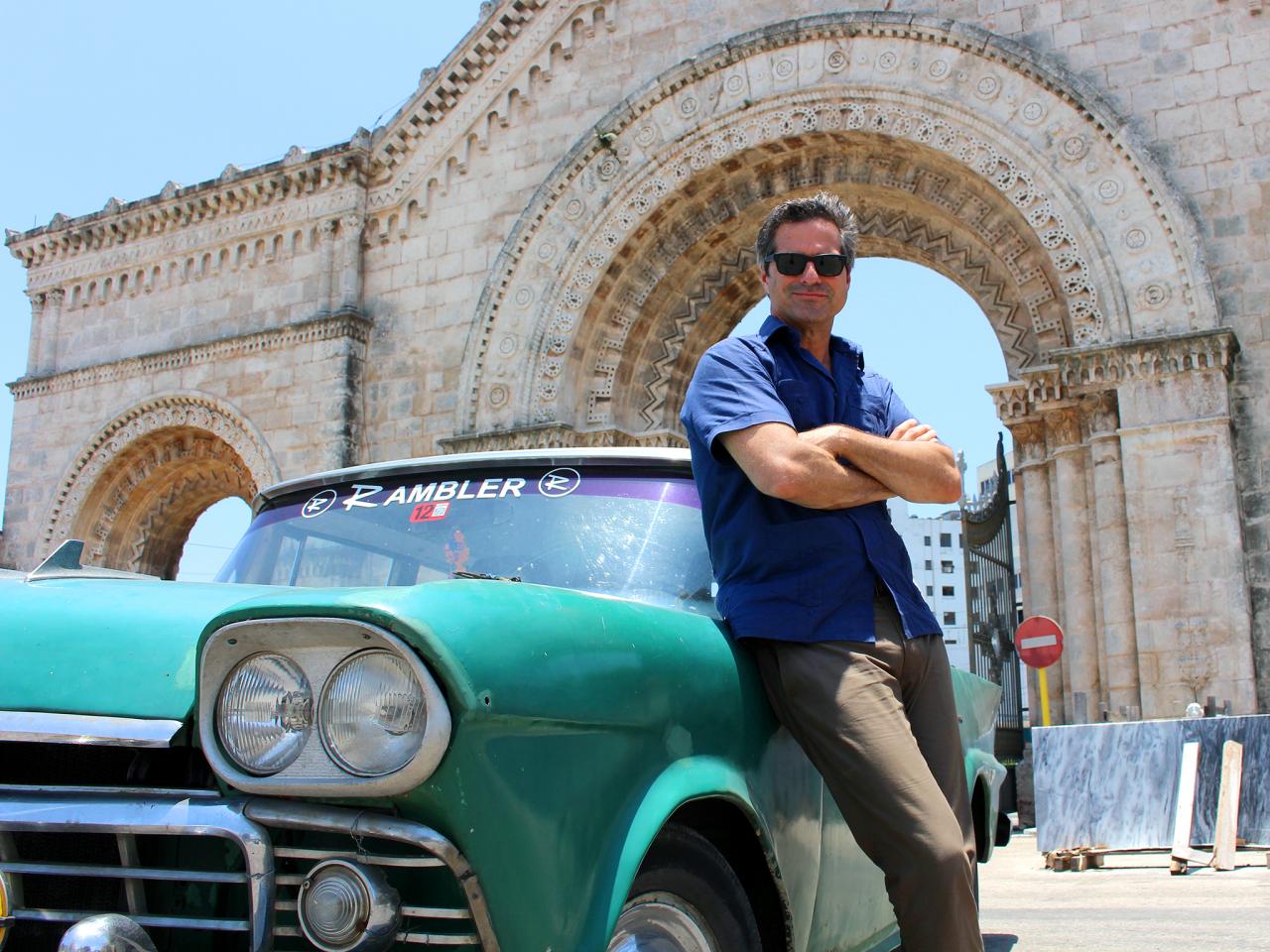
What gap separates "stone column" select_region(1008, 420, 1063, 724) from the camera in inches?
451

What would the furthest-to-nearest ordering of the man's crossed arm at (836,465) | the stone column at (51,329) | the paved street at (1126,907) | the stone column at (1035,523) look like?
the stone column at (51,329) < the stone column at (1035,523) < the paved street at (1126,907) < the man's crossed arm at (836,465)

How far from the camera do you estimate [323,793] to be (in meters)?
1.62

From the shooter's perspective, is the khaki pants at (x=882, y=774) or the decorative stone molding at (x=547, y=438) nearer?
the khaki pants at (x=882, y=774)

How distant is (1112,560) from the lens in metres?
10.5

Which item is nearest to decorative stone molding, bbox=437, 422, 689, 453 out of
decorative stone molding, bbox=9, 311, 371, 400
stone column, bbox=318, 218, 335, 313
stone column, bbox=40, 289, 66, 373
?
decorative stone molding, bbox=9, 311, 371, 400

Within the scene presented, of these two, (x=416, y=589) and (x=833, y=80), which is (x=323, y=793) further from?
(x=833, y=80)

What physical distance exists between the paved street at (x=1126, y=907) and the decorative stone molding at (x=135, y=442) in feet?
35.3

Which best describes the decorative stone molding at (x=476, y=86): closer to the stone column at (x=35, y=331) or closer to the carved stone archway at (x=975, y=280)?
the carved stone archway at (x=975, y=280)

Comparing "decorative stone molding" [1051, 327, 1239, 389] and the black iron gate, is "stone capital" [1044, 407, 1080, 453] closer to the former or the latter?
"decorative stone molding" [1051, 327, 1239, 389]

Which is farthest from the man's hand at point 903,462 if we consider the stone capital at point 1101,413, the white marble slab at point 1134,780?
the stone capital at point 1101,413

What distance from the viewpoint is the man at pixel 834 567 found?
7.04 ft

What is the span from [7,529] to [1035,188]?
14.1 meters

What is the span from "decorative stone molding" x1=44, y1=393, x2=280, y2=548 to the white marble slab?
10229mm

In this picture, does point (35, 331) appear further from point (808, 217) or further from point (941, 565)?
point (941, 565)
